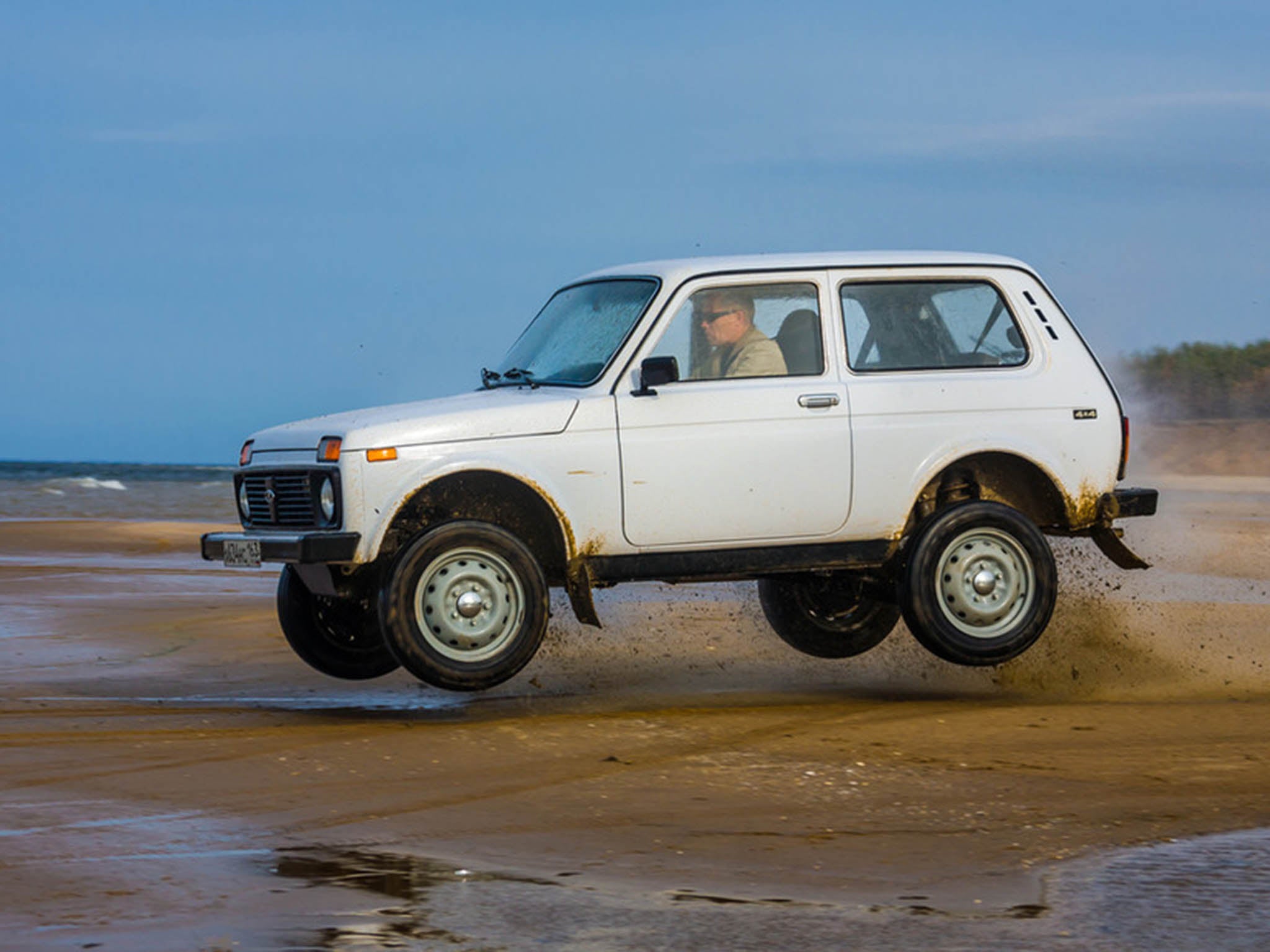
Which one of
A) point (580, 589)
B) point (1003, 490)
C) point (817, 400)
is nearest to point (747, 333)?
point (817, 400)

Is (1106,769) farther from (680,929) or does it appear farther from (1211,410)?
(1211,410)

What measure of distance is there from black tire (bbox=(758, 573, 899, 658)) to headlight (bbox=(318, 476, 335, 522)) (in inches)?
118

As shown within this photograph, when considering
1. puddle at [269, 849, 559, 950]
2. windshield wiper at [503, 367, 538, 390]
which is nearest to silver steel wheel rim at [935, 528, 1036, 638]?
windshield wiper at [503, 367, 538, 390]

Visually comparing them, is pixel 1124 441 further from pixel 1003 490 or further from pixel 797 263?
pixel 797 263

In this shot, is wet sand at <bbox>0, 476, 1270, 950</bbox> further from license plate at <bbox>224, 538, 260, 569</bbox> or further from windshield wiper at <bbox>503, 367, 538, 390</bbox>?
windshield wiper at <bbox>503, 367, 538, 390</bbox>

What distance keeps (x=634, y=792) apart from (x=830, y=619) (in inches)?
169

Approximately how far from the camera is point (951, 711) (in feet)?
27.7

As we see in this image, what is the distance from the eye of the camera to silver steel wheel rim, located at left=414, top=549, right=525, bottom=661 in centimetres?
833

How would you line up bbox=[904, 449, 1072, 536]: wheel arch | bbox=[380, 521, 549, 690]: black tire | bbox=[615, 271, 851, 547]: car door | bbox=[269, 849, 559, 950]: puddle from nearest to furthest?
1. bbox=[269, 849, 559, 950]: puddle
2. bbox=[380, 521, 549, 690]: black tire
3. bbox=[615, 271, 851, 547]: car door
4. bbox=[904, 449, 1072, 536]: wheel arch

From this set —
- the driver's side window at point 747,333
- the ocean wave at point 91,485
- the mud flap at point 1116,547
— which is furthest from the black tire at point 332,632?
the ocean wave at point 91,485

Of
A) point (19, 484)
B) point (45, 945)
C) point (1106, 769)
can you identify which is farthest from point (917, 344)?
point (19, 484)

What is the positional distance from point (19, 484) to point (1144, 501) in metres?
40.8

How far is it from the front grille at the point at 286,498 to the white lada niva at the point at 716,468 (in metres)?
0.02

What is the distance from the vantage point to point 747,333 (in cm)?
903
